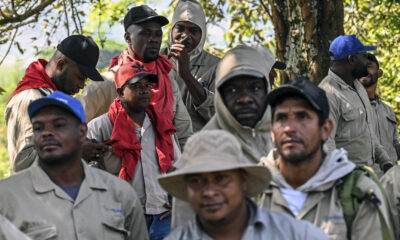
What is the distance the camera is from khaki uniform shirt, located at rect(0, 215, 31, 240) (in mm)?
4070

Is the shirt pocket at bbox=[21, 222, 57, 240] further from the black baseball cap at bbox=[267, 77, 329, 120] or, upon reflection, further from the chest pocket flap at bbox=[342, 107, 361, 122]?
the chest pocket flap at bbox=[342, 107, 361, 122]

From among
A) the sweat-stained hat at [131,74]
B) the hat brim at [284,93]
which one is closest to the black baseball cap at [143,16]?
the sweat-stained hat at [131,74]

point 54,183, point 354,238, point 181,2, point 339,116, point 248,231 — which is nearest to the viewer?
point 248,231

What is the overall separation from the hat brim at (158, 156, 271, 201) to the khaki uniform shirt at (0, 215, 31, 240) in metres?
0.83

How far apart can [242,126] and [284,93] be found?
65 centimetres

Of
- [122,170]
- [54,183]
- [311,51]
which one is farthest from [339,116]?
[54,183]

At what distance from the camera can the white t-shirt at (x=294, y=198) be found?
13.5 ft

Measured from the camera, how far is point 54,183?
15.0ft

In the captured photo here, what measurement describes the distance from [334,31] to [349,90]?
1389 millimetres

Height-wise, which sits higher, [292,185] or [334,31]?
[334,31]

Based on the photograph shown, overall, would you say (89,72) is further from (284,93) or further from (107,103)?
(284,93)

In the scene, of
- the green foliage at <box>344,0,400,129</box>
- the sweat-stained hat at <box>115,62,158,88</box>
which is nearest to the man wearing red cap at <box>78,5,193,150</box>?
the sweat-stained hat at <box>115,62,158,88</box>

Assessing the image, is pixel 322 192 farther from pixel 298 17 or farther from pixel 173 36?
pixel 298 17

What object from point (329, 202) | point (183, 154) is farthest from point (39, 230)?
point (329, 202)
